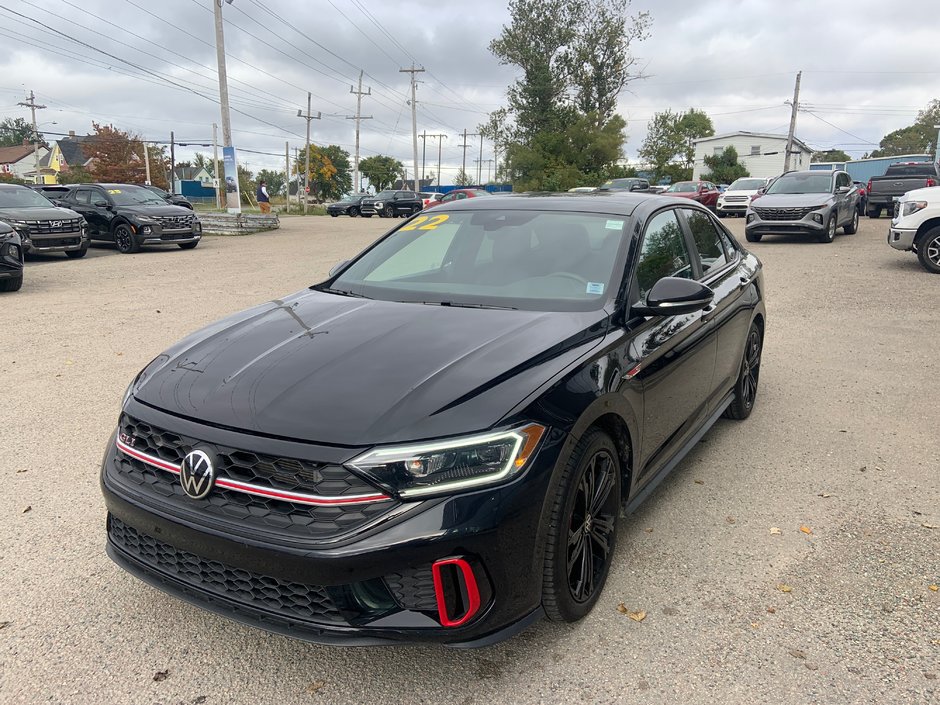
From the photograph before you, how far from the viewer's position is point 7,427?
4809 millimetres

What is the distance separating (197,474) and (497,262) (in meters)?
1.88

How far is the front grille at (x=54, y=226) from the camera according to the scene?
14594 millimetres

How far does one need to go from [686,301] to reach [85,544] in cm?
297

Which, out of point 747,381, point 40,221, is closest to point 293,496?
point 747,381

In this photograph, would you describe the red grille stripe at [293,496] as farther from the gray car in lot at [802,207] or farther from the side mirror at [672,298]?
the gray car in lot at [802,207]

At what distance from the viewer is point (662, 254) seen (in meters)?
3.65

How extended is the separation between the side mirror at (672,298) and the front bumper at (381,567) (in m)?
1.03

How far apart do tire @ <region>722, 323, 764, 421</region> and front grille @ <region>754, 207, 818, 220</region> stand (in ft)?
40.8

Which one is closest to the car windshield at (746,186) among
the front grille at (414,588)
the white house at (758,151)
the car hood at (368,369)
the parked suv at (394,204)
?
the parked suv at (394,204)

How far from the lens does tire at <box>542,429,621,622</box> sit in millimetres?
2367

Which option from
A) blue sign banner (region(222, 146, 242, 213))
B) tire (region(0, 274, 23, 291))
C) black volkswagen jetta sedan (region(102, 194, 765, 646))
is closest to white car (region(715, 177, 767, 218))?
blue sign banner (region(222, 146, 242, 213))

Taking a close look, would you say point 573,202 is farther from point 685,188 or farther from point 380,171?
point 380,171

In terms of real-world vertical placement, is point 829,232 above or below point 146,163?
below

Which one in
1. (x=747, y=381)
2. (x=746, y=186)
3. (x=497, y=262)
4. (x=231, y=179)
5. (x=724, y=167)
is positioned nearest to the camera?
(x=497, y=262)
